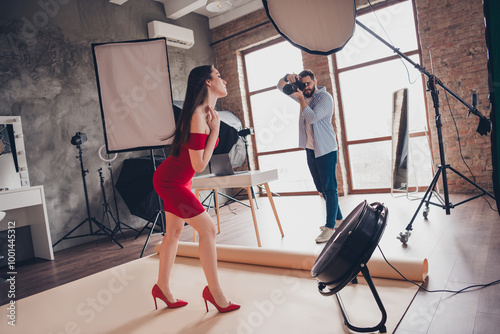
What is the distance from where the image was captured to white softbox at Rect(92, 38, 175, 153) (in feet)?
10.2

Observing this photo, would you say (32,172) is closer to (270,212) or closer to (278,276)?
(270,212)

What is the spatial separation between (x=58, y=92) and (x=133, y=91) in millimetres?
1947

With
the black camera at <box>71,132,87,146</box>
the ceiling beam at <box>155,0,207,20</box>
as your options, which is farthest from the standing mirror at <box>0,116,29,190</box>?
the ceiling beam at <box>155,0,207,20</box>

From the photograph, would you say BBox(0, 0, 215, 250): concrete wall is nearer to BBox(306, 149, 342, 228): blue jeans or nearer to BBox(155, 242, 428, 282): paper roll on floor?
BBox(155, 242, 428, 282): paper roll on floor

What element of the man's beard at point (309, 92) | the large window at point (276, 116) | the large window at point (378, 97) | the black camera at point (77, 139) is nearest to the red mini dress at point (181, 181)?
the man's beard at point (309, 92)

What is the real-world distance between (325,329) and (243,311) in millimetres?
461

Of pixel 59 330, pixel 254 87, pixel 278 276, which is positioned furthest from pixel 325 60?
pixel 59 330

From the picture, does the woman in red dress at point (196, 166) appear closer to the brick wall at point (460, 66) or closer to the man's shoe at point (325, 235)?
the man's shoe at point (325, 235)

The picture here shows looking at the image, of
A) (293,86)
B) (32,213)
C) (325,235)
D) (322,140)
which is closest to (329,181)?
(322,140)

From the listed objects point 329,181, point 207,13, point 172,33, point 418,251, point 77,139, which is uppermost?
point 207,13

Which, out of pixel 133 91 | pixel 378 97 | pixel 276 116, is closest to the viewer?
pixel 133 91

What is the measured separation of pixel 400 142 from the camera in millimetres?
4566

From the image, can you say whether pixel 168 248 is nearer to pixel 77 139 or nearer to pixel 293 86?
pixel 293 86

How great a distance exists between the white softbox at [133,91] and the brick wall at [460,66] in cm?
364
